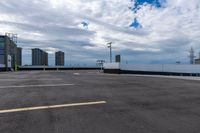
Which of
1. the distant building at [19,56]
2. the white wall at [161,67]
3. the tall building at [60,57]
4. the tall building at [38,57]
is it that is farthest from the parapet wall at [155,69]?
the tall building at [60,57]

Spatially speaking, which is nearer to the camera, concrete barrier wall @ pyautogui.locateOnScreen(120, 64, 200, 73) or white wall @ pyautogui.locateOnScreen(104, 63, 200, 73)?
concrete barrier wall @ pyautogui.locateOnScreen(120, 64, 200, 73)

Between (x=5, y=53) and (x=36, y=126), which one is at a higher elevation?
(x=5, y=53)

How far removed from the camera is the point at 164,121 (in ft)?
19.5

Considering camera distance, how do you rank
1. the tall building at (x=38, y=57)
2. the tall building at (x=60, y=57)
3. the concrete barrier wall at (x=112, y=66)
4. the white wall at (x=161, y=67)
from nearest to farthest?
the white wall at (x=161, y=67) → the concrete barrier wall at (x=112, y=66) → the tall building at (x=38, y=57) → the tall building at (x=60, y=57)

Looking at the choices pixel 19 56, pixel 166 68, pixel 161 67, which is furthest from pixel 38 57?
pixel 166 68

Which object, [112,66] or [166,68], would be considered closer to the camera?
[166,68]

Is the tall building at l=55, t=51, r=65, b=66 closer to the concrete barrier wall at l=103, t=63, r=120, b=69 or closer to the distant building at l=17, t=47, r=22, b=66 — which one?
the distant building at l=17, t=47, r=22, b=66

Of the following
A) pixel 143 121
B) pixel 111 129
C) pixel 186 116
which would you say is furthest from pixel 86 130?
pixel 186 116

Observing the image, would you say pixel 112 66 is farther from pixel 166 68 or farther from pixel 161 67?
pixel 166 68

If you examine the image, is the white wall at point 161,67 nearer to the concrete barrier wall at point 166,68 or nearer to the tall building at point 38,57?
the concrete barrier wall at point 166,68

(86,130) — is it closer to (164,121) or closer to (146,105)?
(164,121)

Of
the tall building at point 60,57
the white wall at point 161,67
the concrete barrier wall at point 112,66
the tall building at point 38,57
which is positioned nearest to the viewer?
the white wall at point 161,67

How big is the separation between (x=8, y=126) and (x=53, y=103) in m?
2.89

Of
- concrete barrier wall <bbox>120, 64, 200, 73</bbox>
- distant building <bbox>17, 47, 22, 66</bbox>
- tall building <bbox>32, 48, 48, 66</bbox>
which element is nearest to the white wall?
concrete barrier wall <bbox>120, 64, 200, 73</bbox>
